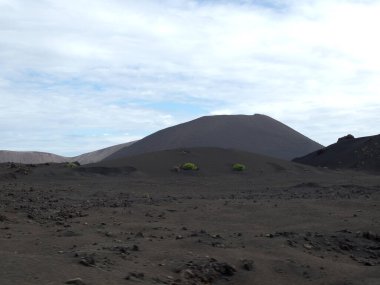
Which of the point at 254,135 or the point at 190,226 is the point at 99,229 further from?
the point at 254,135

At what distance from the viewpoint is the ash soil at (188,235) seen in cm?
1030

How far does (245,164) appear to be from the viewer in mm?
42531

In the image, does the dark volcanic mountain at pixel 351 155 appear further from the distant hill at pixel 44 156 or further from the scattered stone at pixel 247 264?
the distant hill at pixel 44 156

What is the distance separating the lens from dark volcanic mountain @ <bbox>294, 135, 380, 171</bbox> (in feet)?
164

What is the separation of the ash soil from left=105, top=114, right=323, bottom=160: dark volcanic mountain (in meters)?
55.2

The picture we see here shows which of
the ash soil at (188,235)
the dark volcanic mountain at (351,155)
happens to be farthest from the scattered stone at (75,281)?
the dark volcanic mountain at (351,155)

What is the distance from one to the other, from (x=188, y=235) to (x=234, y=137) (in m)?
74.4

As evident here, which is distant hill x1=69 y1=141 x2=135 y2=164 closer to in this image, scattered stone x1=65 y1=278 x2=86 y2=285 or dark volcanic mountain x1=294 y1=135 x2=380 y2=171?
dark volcanic mountain x1=294 y1=135 x2=380 y2=171

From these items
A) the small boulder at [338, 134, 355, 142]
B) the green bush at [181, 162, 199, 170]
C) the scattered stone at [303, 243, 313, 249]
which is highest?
the small boulder at [338, 134, 355, 142]

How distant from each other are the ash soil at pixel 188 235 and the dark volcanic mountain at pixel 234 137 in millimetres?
55230

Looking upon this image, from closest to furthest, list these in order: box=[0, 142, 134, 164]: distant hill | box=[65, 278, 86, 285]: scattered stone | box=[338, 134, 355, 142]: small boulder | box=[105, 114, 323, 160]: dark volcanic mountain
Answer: box=[65, 278, 86, 285]: scattered stone, box=[338, 134, 355, 142]: small boulder, box=[105, 114, 323, 160]: dark volcanic mountain, box=[0, 142, 134, 164]: distant hill

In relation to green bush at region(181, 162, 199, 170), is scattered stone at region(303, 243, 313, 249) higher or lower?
lower

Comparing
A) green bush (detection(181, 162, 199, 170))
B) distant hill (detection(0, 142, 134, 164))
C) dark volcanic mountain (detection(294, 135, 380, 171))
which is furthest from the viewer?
distant hill (detection(0, 142, 134, 164))

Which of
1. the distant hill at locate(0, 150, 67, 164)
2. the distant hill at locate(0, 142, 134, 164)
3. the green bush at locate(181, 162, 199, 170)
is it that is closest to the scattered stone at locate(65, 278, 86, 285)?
the green bush at locate(181, 162, 199, 170)
